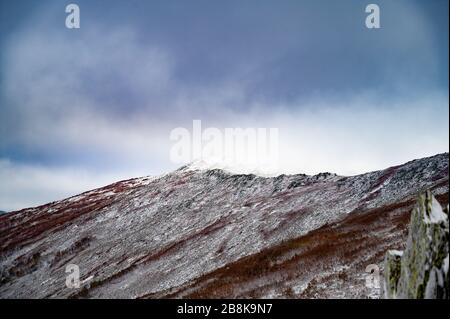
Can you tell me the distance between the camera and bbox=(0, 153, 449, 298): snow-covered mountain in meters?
29.5

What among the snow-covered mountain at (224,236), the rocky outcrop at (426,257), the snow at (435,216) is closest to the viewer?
the rocky outcrop at (426,257)

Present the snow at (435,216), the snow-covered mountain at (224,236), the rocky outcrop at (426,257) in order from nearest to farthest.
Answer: the rocky outcrop at (426,257) → the snow at (435,216) → the snow-covered mountain at (224,236)

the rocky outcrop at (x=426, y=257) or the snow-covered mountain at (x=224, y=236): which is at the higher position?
the rocky outcrop at (x=426, y=257)

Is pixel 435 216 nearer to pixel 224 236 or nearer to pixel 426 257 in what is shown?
pixel 426 257

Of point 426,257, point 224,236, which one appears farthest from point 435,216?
point 224,236

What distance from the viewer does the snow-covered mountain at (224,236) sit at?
2952 cm

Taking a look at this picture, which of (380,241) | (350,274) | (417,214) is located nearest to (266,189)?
(380,241)

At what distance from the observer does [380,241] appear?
1219 inches

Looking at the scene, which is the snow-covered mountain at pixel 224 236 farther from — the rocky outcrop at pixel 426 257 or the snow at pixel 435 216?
the snow at pixel 435 216

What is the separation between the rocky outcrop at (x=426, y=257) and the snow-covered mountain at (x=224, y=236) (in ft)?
21.6

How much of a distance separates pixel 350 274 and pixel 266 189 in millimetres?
50500

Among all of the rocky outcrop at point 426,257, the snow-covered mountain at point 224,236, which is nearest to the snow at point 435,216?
the rocky outcrop at point 426,257

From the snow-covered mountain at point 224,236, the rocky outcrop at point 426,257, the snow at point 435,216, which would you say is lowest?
the snow-covered mountain at point 224,236
